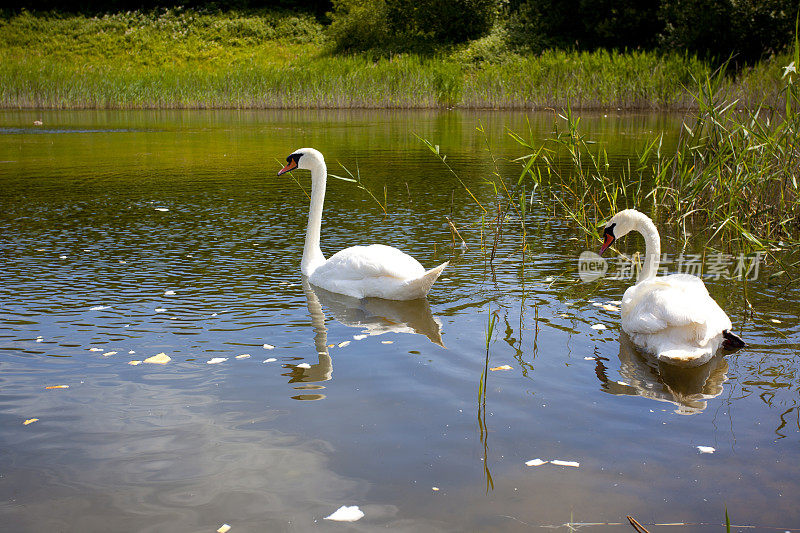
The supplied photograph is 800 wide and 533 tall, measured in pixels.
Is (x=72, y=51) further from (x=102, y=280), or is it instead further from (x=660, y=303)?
(x=660, y=303)

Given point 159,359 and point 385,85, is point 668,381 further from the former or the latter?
point 385,85

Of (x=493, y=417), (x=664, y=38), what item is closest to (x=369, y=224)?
(x=493, y=417)

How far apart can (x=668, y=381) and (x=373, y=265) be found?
7.66 ft

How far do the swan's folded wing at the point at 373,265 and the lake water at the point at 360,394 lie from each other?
0.79 feet

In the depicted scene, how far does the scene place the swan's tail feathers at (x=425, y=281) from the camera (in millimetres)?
5512

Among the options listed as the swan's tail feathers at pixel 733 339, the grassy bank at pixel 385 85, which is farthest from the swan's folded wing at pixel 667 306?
the grassy bank at pixel 385 85

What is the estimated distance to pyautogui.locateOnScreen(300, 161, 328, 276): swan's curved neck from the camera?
6613mm

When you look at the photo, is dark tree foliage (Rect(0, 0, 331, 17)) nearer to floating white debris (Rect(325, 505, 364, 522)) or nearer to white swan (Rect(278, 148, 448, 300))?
white swan (Rect(278, 148, 448, 300))

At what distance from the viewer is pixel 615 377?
4.40 metres

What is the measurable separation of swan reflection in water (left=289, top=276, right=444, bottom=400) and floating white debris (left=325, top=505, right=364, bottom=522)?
140 centimetres

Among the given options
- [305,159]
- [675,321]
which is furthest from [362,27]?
[675,321]

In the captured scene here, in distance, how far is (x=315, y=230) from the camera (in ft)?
22.4

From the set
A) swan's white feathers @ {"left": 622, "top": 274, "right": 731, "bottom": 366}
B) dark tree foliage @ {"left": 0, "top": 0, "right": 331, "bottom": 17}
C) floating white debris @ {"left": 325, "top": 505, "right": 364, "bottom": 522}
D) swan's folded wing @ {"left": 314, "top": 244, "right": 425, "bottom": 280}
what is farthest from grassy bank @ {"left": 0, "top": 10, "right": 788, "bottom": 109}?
dark tree foliage @ {"left": 0, "top": 0, "right": 331, "bottom": 17}

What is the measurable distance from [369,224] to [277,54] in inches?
1394
